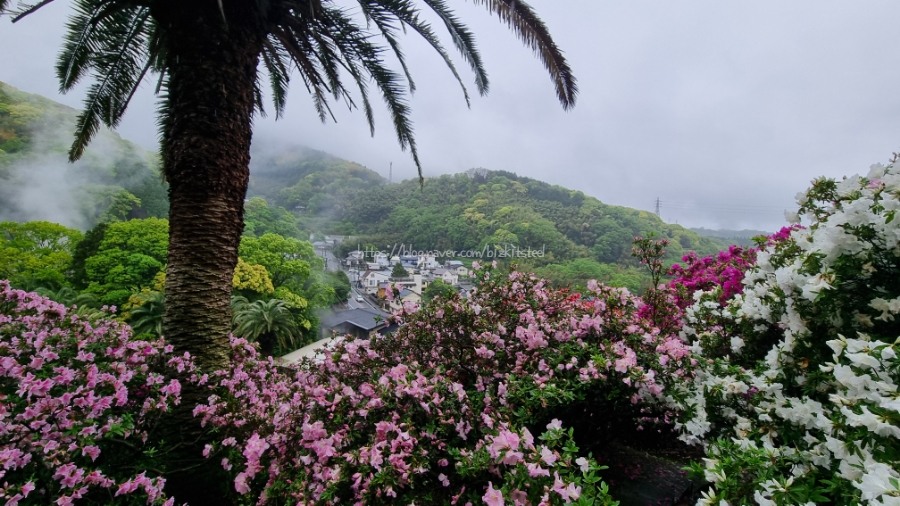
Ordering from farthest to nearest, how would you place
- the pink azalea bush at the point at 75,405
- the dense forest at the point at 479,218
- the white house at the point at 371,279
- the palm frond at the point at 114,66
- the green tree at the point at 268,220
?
the dense forest at the point at 479,218 → the green tree at the point at 268,220 → the white house at the point at 371,279 → the palm frond at the point at 114,66 → the pink azalea bush at the point at 75,405

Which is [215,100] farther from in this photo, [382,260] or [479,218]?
[479,218]

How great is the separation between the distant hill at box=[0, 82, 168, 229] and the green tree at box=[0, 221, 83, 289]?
536cm

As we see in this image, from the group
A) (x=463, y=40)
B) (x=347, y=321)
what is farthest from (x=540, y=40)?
(x=347, y=321)

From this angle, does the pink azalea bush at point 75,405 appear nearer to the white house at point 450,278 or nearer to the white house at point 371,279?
the white house at point 450,278

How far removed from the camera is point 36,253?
1480 cm

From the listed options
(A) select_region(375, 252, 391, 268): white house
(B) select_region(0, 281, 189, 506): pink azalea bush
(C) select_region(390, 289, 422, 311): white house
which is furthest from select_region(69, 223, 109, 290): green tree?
(C) select_region(390, 289, 422, 311): white house

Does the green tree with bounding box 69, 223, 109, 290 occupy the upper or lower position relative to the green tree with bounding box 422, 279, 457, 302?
lower

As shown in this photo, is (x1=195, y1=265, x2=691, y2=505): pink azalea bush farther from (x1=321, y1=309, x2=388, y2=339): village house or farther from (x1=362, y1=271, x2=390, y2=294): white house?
(x1=362, y1=271, x2=390, y2=294): white house

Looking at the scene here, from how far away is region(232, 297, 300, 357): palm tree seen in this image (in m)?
14.0

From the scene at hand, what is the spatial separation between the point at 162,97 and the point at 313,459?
11.9 feet

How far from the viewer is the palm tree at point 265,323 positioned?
14.0 m

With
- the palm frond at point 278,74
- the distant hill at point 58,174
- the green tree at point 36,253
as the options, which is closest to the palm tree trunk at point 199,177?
the palm frond at point 278,74

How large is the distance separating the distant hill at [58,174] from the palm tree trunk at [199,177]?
2161 cm

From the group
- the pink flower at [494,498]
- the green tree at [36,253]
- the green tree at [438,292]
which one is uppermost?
the green tree at [438,292]
